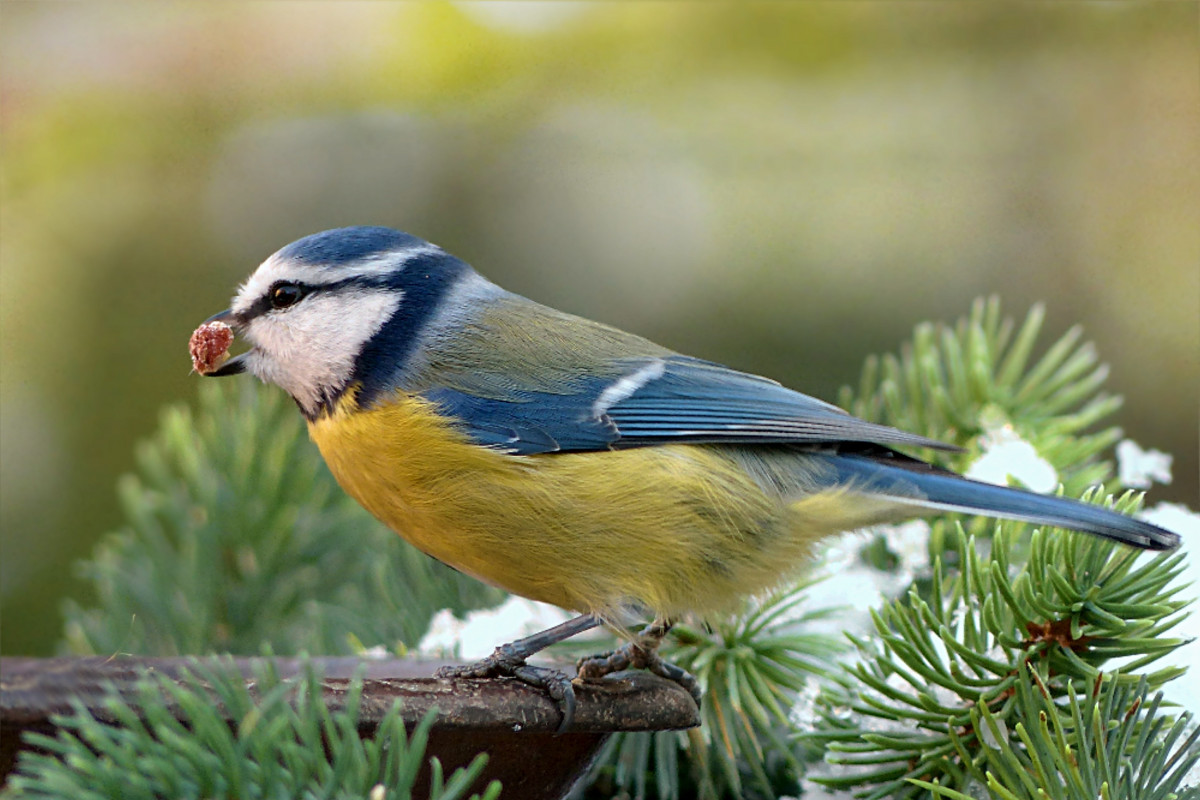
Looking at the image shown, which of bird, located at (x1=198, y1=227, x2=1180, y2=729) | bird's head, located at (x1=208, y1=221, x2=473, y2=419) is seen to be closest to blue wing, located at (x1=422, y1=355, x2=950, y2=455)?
bird, located at (x1=198, y1=227, x2=1180, y2=729)

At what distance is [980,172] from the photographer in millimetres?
2404

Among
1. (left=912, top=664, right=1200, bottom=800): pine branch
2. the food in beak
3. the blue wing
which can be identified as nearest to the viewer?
(left=912, top=664, right=1200, bottom=800): pine branch

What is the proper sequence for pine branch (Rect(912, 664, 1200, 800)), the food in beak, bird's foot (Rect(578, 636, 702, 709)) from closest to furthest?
pine branch (Rect(912, 664, 1200, 800))
bird's foot (Rect(578, 636, 702, 709))
the food in beak

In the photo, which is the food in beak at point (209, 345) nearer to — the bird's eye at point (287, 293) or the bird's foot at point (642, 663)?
the bird's eye at point (287, 293)

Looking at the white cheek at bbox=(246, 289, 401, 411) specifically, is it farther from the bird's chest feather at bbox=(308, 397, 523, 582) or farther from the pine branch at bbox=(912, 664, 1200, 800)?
the pine branch at bbox=(912, 664, 1200, 800)

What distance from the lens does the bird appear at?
0.97 meters

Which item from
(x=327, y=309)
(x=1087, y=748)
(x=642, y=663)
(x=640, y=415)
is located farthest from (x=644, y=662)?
(x=327, y=309)

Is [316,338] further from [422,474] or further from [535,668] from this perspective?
[535,668]

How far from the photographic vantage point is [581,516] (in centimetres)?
97

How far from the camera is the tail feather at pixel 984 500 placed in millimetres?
750

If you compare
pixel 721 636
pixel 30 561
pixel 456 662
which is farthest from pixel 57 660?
pixel 30 561

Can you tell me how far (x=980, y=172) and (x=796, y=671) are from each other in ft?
Result: 5.60

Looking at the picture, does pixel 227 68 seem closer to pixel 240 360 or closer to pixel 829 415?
pixel 240 360

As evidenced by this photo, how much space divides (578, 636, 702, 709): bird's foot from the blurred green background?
1017 millimetres
